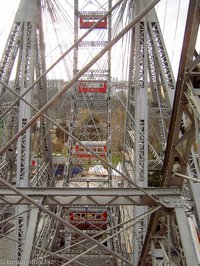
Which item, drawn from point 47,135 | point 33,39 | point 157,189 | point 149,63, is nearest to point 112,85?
point 47,135

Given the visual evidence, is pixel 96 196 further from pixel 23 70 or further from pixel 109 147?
pixel 109 147

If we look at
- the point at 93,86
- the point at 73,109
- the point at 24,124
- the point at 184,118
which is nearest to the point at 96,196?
the point at 184,118

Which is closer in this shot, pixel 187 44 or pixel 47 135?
pixel 187 44

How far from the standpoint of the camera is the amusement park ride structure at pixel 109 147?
10.7ft

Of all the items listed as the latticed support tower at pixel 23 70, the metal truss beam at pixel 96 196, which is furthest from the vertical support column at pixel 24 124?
the metal truss beam at pixel 96 196

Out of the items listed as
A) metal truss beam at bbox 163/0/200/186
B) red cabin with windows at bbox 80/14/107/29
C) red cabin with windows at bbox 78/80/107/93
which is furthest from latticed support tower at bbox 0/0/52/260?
red cabin with windows at bbox 78/80/107/93

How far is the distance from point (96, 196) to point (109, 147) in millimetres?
7653

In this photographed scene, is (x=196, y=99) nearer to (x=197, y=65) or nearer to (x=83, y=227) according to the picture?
(x=197, y=65)

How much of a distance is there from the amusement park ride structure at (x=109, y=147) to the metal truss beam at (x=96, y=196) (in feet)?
0.04

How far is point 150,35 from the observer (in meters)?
7.12

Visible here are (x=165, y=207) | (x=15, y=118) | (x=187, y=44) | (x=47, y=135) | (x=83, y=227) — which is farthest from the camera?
(x=83, y=227)

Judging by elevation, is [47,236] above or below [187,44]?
below

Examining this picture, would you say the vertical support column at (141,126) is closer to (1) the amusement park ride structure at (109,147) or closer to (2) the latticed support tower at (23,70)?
(1) the amusement park ride structure at (109,147)

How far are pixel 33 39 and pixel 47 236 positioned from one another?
562 cm
